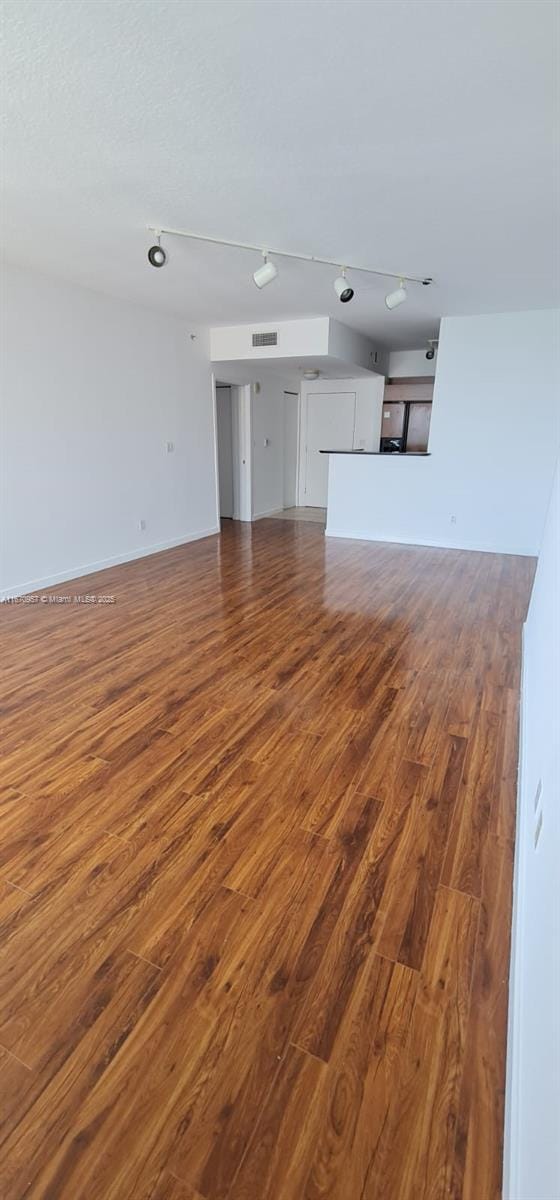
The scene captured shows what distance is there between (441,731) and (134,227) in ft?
11.0

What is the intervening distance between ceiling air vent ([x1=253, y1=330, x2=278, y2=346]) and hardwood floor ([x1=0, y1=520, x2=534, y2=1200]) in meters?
4.17

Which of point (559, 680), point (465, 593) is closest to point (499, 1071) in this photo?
point (559, 680)

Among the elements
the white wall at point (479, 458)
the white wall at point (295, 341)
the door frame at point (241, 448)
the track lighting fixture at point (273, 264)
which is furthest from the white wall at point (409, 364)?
the track lighting fixture at point (273, 264)

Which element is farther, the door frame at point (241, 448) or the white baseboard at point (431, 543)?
the door frame at point (241, 448)

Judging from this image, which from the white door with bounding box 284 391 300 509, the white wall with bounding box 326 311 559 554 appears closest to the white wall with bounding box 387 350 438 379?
the white door with bounding box 284 391 300 509

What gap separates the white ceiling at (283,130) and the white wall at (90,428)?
2.45 ft

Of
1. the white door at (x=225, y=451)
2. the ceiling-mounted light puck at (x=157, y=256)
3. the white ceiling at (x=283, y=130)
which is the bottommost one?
the white door at (x=225, y=451)

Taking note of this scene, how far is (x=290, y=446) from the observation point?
352 inches

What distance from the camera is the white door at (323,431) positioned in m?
8.44

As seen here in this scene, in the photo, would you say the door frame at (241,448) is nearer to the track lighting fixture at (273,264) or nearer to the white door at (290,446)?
the white door at (290,446)

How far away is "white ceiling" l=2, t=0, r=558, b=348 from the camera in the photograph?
1.59 m

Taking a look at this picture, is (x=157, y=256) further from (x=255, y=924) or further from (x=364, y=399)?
(x=364, y=399)

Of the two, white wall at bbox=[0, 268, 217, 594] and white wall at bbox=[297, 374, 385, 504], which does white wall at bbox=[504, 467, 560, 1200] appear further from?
white wall at bbox=[297, 374, 385, 504]

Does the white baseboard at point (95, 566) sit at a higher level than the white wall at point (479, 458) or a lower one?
lower
